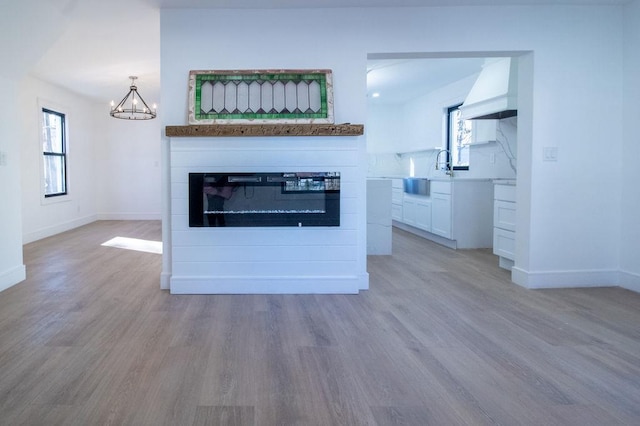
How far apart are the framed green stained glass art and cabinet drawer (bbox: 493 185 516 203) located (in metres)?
1.94

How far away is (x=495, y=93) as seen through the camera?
469 cm

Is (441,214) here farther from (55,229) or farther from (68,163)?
(68,163)

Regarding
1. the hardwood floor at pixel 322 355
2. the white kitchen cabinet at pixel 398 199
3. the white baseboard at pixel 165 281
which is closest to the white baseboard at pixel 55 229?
the hardwood floor at pixel 322 355

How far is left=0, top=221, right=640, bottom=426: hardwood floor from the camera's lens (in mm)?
1764

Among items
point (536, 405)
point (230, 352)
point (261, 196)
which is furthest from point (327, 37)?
point (536, 405)

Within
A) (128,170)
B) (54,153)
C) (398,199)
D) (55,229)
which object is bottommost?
(55,229)

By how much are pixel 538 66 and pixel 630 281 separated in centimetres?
193

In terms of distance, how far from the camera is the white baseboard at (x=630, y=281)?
359 cm

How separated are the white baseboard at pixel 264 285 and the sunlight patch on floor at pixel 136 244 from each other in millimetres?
2078

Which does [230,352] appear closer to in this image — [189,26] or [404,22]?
[189,26]

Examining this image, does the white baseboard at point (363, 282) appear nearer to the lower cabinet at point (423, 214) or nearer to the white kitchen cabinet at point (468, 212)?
the white kitchen cabinet at point (468, 212)

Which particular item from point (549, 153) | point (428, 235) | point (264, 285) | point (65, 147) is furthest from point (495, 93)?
point (65, 147)

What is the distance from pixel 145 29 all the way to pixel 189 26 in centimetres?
78

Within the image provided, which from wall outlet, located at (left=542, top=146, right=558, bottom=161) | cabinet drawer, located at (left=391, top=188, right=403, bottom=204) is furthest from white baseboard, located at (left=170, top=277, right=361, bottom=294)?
cabinet drawer, located at (left=391, top=188, right=403, bottom=204)
